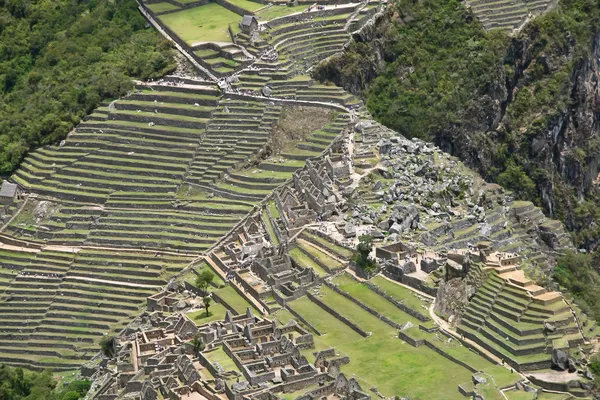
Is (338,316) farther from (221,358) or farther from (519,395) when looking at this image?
(519,395)

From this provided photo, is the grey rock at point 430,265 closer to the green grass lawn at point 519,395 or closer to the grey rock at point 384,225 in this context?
the grey rock at point 384,225

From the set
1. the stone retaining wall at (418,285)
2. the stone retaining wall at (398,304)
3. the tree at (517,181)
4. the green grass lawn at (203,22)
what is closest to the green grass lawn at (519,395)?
the stone retaining wall at (398,304)

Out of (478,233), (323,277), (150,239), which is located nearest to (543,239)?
(478,233)

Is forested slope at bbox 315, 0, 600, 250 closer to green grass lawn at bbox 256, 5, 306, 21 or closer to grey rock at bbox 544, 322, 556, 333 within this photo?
green grass lawn at bbox 256, 5, 306, 21

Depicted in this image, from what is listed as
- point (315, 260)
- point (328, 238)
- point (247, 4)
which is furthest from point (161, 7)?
point (315, 260)

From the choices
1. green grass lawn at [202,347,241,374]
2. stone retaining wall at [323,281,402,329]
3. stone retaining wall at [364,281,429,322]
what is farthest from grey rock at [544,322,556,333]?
green grass lawn at [202,347,241,374]

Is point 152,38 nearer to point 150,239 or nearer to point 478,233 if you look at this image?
point 150,239
